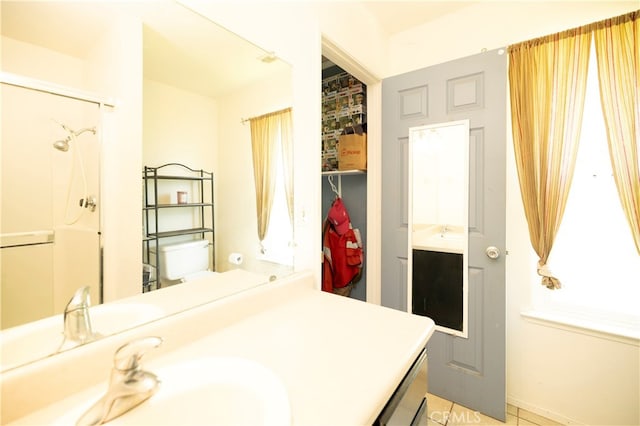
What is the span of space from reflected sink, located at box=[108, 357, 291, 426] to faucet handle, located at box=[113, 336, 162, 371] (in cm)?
9

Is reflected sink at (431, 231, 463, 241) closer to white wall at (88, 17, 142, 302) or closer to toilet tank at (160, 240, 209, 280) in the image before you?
toilet tank at (160, 240, 209, 280)

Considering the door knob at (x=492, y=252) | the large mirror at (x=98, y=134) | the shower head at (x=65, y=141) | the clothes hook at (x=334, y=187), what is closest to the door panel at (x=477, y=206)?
the door knob at (x=492, y=252)

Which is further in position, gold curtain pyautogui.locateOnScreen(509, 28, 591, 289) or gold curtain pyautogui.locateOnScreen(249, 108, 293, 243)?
gold curtain pyautogui.locateOnScreen(509, 28, 591, 289)

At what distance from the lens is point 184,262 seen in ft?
2.76

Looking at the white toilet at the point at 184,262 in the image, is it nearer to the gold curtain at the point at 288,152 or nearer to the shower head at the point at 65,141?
Answer: the shower head at the point at 65,141

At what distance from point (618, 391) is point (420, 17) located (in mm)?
2445

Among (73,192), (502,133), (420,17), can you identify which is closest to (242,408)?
(73,192)

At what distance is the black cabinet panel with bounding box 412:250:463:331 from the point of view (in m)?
1.63

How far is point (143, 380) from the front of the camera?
0.50m

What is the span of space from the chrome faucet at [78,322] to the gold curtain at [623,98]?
2118 mm

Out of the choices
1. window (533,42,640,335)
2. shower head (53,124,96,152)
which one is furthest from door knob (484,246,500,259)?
shower head (53,124,96,152)

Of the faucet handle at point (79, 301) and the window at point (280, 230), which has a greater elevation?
the window at point (280, 230)

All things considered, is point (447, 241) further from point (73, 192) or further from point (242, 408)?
point (73, 192)

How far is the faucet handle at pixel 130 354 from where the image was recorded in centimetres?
47
